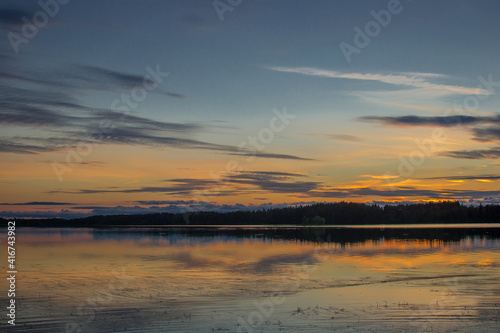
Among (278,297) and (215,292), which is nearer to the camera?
(278,297)

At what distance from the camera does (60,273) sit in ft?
106

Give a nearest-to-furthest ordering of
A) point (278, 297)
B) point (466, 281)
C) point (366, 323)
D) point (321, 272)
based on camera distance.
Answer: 1. point (366, 323)
2. point (278, 297)
3. point (466, 281)
4. point (321, 272)

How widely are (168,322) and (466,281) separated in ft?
58.9

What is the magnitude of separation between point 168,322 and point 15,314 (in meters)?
6.58

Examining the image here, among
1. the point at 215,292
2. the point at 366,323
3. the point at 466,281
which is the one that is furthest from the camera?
the point at 466,281

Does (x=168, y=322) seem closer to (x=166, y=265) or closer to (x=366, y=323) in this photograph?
(x=366, y=323)

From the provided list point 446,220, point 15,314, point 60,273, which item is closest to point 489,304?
point 15,314

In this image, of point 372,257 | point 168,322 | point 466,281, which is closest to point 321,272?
point 466,281

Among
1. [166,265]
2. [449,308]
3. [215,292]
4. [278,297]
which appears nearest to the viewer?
[449,308]

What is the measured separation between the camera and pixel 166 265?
122 feet

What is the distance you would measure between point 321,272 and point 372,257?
12.3 meters

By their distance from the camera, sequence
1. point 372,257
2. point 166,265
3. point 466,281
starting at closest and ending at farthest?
1. point 466,281
2. point 166,265
3. point 372,257

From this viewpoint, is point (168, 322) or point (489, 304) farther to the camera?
point (489, 304)

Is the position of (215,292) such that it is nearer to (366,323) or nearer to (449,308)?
(366,323)
